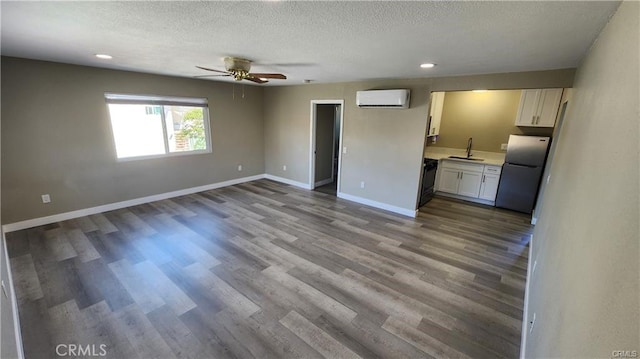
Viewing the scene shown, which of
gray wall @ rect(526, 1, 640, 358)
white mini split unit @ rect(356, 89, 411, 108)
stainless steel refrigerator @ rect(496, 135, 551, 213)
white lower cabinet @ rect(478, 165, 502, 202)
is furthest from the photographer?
white lower cabinet @ rect(478, 165, 502, 202)

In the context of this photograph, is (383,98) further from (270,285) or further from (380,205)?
(270,285)

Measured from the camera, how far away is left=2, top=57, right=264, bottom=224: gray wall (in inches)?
133

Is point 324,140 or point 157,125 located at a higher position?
point 157,125

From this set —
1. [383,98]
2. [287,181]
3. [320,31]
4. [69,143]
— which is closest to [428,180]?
[383,98]

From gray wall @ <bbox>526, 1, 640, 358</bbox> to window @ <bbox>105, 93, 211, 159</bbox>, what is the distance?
5.50 meters

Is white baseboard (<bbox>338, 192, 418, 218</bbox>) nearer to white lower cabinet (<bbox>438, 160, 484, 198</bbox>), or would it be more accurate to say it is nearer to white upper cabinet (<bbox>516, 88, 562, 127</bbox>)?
white lower cabinet (<bbox>438, 160, 484, 198</bbox>)

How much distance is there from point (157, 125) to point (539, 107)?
6.84m

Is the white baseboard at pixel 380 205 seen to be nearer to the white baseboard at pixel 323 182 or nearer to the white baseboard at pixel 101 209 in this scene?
the white baseboard at pixel 323 182

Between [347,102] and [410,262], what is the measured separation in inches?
123

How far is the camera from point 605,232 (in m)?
0.86

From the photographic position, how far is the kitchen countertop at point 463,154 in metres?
5.09
